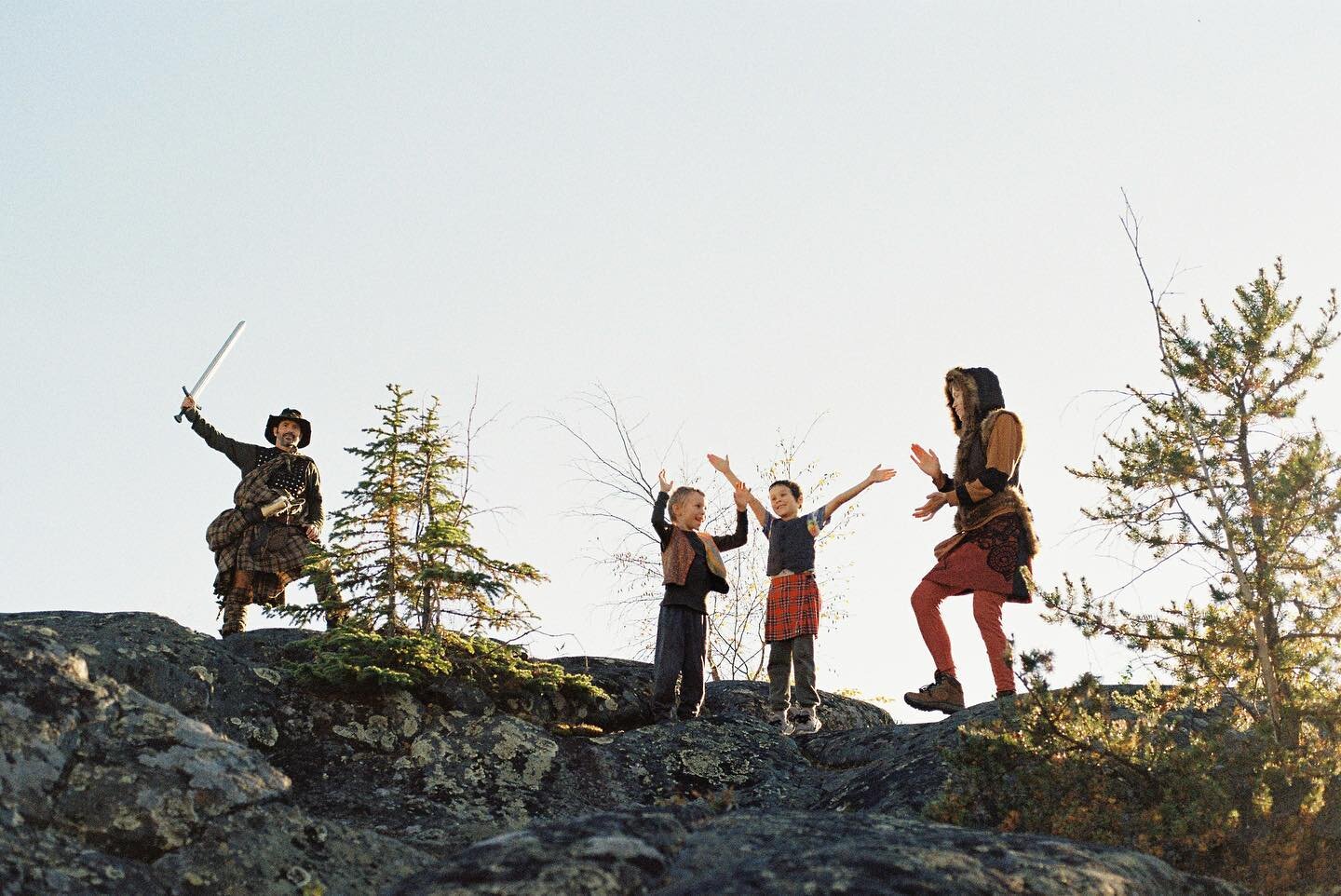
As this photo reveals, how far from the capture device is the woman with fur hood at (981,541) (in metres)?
9.52

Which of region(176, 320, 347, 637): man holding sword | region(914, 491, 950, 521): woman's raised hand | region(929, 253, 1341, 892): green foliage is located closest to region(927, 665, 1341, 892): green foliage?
region(929, 253, 1341, 892): green foliage

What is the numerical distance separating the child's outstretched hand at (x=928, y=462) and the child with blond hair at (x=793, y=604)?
1.16 feet

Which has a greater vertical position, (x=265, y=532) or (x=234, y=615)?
(x=265, y=532)

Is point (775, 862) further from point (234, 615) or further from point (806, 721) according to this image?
point (234, 615)

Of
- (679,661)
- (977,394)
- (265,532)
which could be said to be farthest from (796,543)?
(265,532)

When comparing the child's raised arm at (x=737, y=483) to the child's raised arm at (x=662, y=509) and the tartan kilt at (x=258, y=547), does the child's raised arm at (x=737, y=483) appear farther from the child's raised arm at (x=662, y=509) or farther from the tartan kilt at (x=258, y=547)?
the tartan kilt at (x=258, y=547)

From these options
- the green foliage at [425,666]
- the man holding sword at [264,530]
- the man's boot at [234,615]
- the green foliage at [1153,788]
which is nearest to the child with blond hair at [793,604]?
the green foliage at [425,666]

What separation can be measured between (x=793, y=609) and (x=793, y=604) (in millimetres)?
41

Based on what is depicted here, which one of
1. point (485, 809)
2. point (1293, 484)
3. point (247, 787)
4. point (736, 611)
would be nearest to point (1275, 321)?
point (1293, 484)

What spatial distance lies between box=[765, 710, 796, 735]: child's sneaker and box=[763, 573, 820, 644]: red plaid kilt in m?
0.67

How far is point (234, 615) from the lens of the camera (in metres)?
11.2

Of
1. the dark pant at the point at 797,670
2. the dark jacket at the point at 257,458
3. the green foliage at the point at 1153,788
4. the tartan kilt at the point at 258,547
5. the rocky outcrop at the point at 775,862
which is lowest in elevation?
the rocky outcrop at the point at 775,862

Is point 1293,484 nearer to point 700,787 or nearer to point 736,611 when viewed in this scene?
point 700,787

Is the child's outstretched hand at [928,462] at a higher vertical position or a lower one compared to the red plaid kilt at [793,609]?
higher
